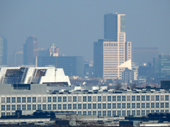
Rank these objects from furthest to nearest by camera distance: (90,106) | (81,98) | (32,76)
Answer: (32,76) → (90,106) → (81,98)

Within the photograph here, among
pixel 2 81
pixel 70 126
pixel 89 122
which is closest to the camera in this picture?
pixel 70 126

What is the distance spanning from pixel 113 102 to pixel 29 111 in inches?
467

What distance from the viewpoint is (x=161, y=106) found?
9900 centimetres

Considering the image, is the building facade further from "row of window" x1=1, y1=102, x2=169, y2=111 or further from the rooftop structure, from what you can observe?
the rooftop structure

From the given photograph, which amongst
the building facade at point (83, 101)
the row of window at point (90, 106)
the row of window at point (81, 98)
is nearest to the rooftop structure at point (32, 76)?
the building facade at point (83, 101)

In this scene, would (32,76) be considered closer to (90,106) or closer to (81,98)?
(81,98)

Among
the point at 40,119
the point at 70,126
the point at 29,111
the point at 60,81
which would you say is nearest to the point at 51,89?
the point at 60,81

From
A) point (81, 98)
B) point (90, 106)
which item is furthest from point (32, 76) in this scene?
point (90, 106)

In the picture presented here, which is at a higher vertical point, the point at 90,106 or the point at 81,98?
the point at 81,98

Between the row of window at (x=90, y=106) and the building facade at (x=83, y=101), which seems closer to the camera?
the row of window at (x=90, y=106)

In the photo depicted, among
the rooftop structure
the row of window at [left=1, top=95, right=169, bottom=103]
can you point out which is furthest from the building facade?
the rooftop structure

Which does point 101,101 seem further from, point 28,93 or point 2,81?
point 2,81

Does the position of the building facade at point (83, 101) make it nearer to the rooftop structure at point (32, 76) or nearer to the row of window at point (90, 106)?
the row of window at point (90, 106)

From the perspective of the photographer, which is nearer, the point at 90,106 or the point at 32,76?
the point at 90,106
